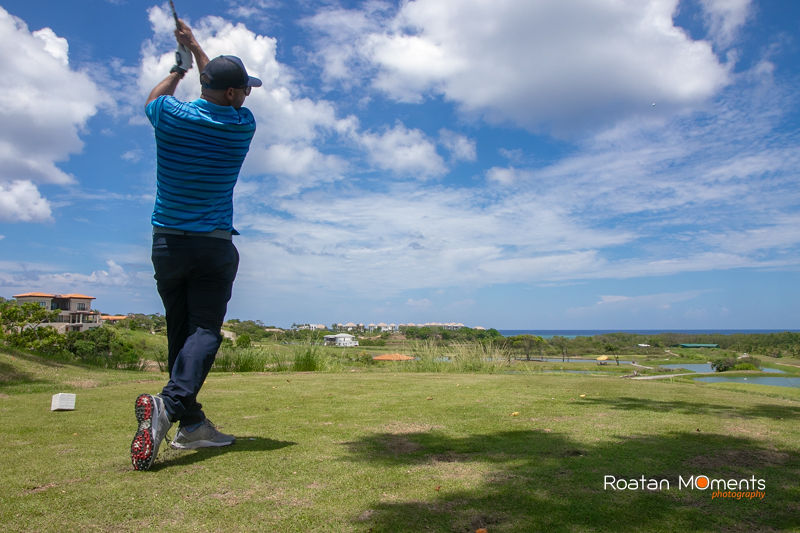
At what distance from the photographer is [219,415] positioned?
4297mm

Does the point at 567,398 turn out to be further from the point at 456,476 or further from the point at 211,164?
the point at 211,164

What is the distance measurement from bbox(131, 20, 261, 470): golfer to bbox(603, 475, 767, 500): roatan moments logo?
2267mm

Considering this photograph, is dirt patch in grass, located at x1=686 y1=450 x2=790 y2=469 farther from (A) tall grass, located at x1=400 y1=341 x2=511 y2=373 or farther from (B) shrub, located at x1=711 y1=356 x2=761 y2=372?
(B) shrub, located at x1=711 y1=356 x2=761 y2=372

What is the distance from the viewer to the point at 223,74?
303 centimetres

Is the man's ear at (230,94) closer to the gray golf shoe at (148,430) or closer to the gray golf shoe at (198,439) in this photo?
the gray golf shoe at (148,430)

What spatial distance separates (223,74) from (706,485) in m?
3.44

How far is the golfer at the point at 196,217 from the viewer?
2.94 meters

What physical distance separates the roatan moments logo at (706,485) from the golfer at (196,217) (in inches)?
89.3

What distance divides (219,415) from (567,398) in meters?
3.62

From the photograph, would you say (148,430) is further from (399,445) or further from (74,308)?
(74,308)

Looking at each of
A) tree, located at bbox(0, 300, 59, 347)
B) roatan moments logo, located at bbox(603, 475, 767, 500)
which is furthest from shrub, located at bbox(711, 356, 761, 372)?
tree, located at bbox(0, 300, 59, 347)

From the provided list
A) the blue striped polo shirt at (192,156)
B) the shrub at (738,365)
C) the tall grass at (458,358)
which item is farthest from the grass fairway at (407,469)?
the shrub at (738,365)

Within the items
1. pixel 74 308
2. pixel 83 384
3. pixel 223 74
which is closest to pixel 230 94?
pixel 223 74

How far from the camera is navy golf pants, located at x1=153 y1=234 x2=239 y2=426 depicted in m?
2.91
